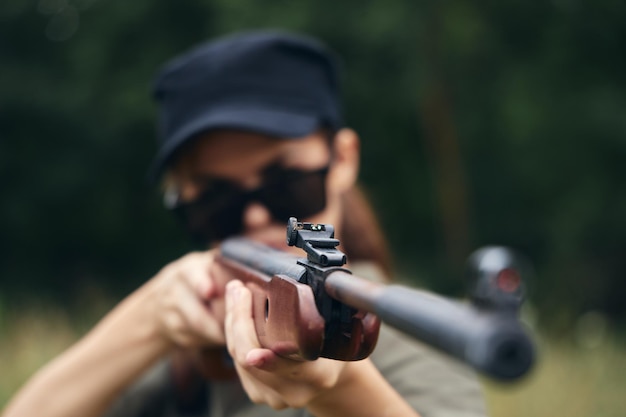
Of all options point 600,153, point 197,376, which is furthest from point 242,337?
point 600,153

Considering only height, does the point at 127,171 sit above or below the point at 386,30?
below

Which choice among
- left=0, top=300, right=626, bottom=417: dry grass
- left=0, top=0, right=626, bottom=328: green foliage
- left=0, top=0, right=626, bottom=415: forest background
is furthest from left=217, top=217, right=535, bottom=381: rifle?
left=0, top=0, right=626, bottom=415: forest background

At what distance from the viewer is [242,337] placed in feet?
6.23

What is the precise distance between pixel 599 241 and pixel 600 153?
5.34 ft

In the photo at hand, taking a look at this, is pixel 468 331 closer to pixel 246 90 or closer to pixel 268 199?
pixel 268 199

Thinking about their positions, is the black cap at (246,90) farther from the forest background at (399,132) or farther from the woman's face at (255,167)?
the forest background at (399,132)

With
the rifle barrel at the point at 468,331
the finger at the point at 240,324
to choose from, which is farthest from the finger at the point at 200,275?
the rifle barrel at the point at 468,331

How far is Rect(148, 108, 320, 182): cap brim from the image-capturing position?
113 inches

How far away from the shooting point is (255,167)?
2891 mm

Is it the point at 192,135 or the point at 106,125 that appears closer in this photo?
the point at 192,135

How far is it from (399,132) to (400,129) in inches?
4.3

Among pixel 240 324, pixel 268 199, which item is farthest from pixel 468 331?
pixel 268 199

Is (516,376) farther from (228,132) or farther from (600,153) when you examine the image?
(600,153)

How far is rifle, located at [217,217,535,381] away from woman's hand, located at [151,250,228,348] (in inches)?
5.1
